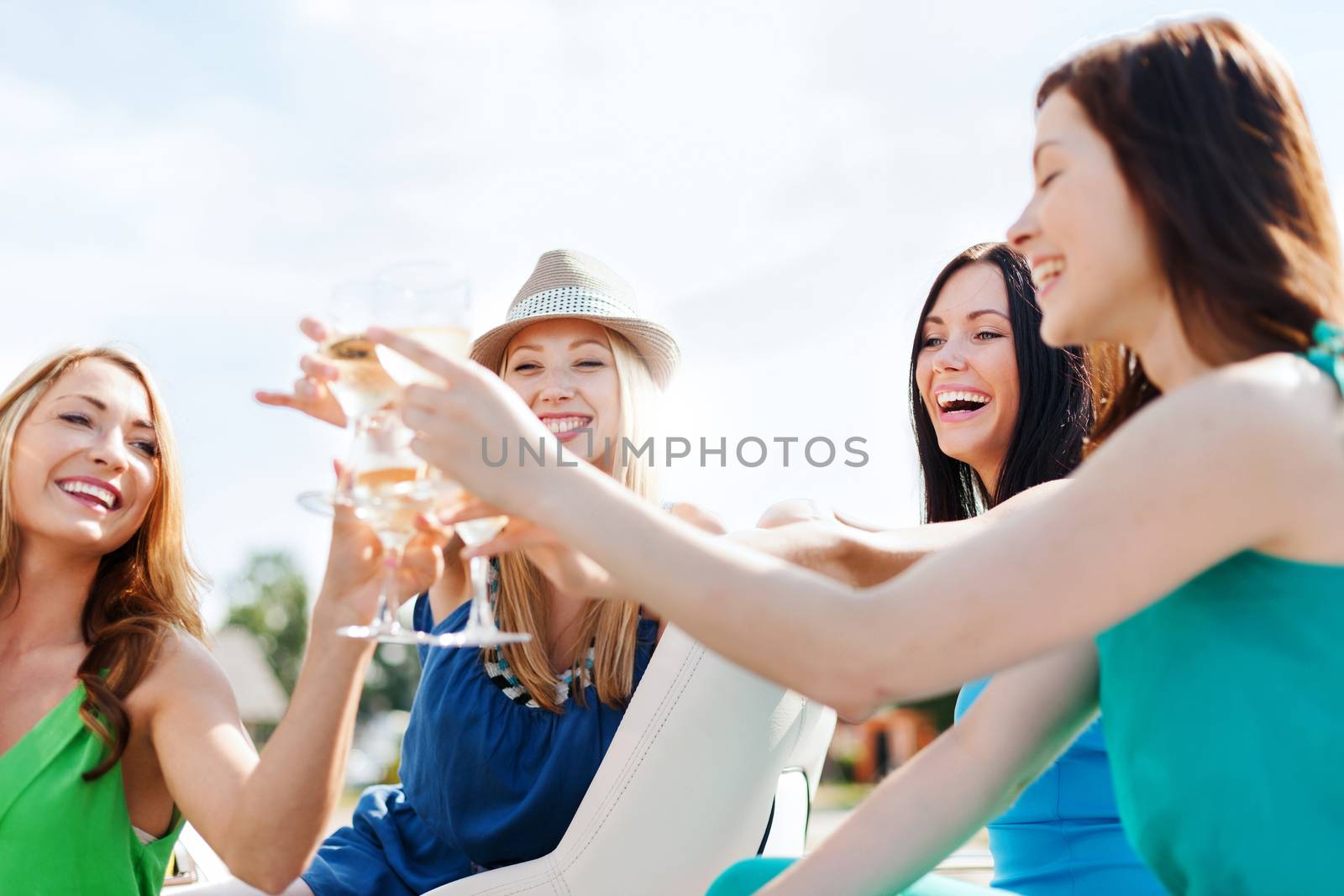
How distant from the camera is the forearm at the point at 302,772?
8.59 ft

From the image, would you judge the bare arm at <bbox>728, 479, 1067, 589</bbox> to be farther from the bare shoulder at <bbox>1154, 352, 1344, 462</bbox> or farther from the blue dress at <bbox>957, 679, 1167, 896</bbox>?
the bare shoulder at <bbox>1154, 352, 1344, 462</bbox>

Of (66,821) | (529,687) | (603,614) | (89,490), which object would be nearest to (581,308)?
(603,614)

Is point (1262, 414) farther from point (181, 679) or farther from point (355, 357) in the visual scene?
point (181, 679)

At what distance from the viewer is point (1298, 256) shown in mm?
1872

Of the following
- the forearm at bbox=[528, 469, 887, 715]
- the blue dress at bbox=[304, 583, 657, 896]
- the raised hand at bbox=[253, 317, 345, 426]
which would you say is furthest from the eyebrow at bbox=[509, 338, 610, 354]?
the forearm at bbox=[528, 469, 887, 715]

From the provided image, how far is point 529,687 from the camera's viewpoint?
12.2 ft

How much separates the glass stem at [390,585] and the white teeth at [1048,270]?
124cm

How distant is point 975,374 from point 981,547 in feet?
8.61

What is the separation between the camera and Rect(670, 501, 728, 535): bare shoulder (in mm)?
3744

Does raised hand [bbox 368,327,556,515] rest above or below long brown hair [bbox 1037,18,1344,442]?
below

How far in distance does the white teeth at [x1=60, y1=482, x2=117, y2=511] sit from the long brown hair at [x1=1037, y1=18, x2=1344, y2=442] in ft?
9.23

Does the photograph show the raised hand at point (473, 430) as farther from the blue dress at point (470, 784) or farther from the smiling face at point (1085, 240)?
the blue dress at point (470, 784)

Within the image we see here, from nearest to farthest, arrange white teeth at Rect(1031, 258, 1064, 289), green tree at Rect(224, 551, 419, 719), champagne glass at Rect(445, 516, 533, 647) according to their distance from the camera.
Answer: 1. white teeth at Rect(1031, 258, 1064, 289)
2. champagne glass at Rect(445, 516, 533, 647)
3. green tree at Rect(224, 551, 419, 719)

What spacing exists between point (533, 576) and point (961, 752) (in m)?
2.06
